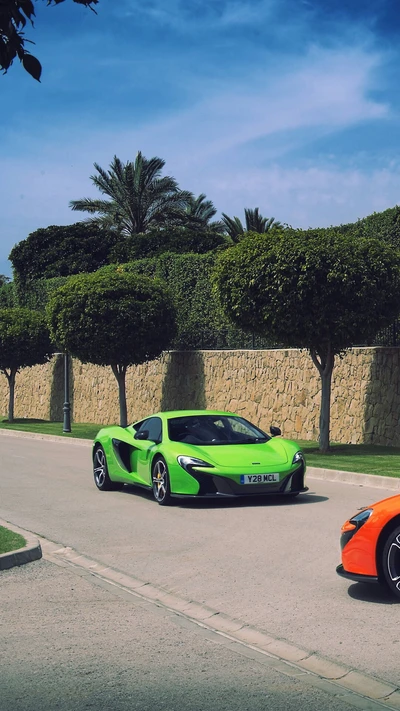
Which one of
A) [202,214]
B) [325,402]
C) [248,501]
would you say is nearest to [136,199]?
[202,214]

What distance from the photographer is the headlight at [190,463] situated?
13.3m

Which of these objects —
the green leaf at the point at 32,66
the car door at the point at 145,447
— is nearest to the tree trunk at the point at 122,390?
the car door at the point at 145,447

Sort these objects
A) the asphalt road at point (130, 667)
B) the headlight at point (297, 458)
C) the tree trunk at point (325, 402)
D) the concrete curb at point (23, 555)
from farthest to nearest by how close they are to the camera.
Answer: the tree trunk at point (325, 402), the headlight at point (297, 458), the concrete curb at point (23, 555), the asphalt road at point (130, 667)

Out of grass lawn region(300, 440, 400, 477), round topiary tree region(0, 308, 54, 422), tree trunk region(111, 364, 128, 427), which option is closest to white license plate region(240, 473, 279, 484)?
grass lawn region(300, 440, 400, 477)

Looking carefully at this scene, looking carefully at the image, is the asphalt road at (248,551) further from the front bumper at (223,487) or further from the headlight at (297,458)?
the headlight at (297,458)

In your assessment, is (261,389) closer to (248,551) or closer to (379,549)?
(248,551)

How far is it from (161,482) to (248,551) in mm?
4130

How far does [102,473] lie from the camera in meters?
16.2

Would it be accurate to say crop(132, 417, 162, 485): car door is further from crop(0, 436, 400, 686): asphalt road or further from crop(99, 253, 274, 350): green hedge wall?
crop(99, 253, 274, 350): green hedge wall

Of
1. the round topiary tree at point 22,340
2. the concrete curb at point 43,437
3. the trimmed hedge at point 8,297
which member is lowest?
the concrete curb at point 43,437

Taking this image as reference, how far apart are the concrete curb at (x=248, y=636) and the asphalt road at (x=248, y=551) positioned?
0.11m

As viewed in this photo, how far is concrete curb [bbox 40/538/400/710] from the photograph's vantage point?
5305 millimetres

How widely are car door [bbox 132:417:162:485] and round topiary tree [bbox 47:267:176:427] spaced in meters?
19.2

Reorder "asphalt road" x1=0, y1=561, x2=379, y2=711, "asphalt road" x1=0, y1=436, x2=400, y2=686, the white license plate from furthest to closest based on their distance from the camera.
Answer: the white license plate → "asphalt road" x1=0, y1=436, x2=400, y2=686 → "asphalt road" x1=0, y1=561, x2=379, y2=711
